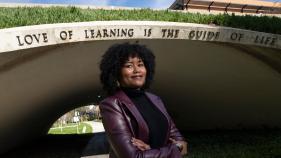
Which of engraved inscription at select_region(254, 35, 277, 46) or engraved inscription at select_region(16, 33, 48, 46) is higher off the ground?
engraved inscription at select_region(16, 33, 48, 46)

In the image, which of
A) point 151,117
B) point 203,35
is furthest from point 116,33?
point 151,117

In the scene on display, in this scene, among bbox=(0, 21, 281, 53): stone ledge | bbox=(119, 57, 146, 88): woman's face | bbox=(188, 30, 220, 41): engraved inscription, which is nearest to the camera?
bbox=(119, 57, 146, 88): woman's face

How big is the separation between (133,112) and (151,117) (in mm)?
134

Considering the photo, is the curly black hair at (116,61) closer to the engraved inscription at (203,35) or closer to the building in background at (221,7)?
the engraved inscription at (203,35)

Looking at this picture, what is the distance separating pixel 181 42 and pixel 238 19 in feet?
5.84

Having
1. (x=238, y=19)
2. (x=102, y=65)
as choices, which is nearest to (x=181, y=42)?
(x=238, y=19)

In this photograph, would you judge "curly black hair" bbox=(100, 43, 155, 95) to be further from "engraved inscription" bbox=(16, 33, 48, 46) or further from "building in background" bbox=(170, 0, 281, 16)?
"building in background" bbox=(170, 0, 281, 16)

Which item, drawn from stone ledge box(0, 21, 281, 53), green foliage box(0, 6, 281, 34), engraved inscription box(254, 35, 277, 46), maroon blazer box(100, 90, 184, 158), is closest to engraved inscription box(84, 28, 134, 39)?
stone ledge box(0, 21, 281, 53)

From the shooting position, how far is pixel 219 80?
52.4 feet

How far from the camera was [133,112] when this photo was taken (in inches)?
110

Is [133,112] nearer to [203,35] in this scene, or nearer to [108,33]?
[108,33]

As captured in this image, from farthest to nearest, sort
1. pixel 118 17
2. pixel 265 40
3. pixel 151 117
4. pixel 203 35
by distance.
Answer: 1. pixel 118 17
2. pixel 265 40
3. pixel 203 35
4. pixel 151 117

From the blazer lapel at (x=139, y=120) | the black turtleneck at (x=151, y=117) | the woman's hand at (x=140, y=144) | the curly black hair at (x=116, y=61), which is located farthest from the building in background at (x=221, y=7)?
the woman's hand at (x=140, y=144)

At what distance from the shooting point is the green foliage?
33.4ft
